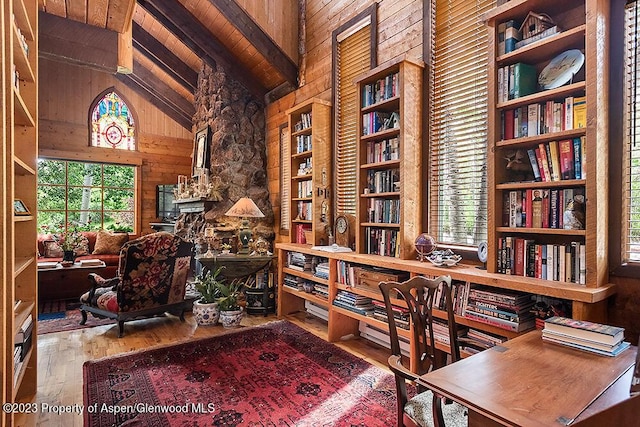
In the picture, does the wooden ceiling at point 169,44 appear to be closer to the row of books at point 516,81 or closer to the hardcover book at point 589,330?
the row of books at point 516,81

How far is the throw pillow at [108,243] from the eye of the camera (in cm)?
601

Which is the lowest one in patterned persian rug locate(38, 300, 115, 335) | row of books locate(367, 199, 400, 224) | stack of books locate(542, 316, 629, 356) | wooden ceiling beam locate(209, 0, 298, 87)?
patterned persian rug locate(38, 300, 115, 335)

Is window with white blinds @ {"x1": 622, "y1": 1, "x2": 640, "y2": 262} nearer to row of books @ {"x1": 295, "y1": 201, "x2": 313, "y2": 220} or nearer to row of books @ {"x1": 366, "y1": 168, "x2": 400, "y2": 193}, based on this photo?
row of books @ {"x1": 366, "y1": 168, "x2": 400, "y2": 193}

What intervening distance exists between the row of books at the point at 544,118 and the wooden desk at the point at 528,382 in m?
1.15

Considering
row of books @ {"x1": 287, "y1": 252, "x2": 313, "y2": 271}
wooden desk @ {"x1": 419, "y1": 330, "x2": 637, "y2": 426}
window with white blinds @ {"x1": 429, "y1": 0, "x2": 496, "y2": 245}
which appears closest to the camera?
wooden desk @ {"x1": 419, "y1": 330, "x2": 637, "y2": 426}

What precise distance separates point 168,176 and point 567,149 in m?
7.28

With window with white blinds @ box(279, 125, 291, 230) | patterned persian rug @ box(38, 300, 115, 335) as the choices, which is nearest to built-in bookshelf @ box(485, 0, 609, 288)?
window with white blinds @ box(279, 125, 291, 230)

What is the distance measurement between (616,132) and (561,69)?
17.7 inches

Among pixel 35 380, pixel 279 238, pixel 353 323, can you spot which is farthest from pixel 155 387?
pixel 279 238

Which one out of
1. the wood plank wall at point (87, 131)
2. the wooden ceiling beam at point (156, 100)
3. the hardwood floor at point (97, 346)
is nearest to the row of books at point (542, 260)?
the hardwood floor at point (97, 346)

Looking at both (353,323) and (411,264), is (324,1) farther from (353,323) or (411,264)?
(353,323)

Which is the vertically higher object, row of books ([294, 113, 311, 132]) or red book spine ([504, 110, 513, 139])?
row of books ([294, 113, 311, 132])

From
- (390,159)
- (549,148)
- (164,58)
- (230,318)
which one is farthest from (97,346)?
(164,58)

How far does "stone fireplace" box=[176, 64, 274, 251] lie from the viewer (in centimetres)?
527
